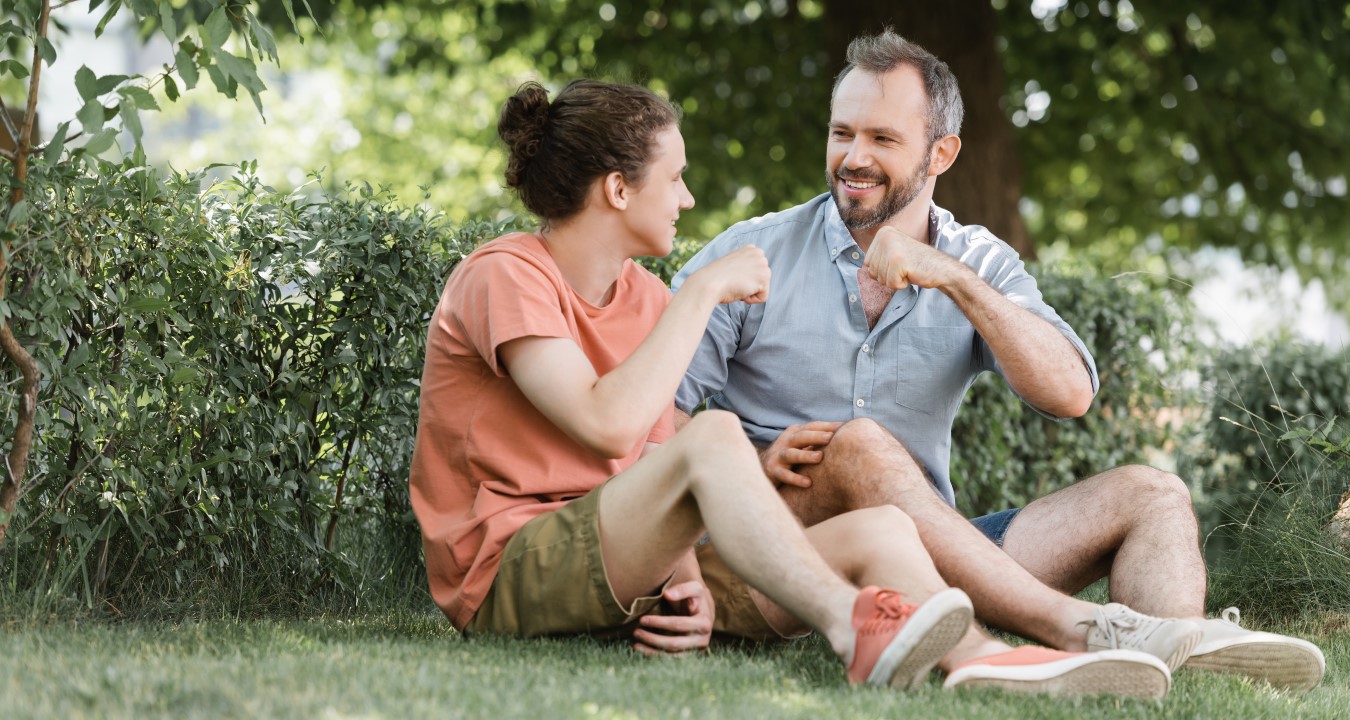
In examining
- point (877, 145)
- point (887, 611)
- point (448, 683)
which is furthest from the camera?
point (877, 145)

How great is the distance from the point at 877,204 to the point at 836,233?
15 cm

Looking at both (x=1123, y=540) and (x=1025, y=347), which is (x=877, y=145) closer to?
(x=1025, y=347)

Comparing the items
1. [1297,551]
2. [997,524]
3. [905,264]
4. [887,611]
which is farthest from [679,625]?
[1297,551]

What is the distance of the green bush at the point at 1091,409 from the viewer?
5.79 meters

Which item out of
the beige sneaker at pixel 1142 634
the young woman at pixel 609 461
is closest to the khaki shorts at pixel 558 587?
the young woman at pixel 609 461

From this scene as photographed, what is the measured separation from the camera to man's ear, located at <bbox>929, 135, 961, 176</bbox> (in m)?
4.18

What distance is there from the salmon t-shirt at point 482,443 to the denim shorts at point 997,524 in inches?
48.8

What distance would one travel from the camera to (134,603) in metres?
3.58

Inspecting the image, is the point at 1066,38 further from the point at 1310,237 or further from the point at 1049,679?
the point at 1049,679

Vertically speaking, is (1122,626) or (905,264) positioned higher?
(905,264)

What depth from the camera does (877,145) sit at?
405cm

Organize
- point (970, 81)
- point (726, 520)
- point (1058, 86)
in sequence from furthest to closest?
point (1058, 86)
point (970, 81)
point (726, 520)

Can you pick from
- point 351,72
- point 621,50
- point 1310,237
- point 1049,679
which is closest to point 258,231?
point 1049,679

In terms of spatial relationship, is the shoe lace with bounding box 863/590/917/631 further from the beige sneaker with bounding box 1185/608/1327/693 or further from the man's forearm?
the man's forearm
